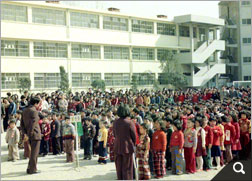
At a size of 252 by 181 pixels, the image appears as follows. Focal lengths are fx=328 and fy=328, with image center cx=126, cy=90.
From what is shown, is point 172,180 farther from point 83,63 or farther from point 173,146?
point 83,63

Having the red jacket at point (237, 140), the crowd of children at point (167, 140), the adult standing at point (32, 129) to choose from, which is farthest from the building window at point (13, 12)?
the red jacket at point (237, 140)

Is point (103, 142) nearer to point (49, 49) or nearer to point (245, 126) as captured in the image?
point (245, 126)

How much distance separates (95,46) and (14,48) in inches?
339

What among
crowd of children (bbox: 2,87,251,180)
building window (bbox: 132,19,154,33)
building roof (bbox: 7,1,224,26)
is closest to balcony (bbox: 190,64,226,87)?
building roof (bbox: 7,1,224,26)

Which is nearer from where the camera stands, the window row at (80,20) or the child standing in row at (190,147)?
the child standing in row at (190,147)

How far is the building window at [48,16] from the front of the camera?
28.7m

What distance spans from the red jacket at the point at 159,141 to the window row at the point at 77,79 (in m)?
20.3

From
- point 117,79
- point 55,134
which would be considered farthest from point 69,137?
point 117,79

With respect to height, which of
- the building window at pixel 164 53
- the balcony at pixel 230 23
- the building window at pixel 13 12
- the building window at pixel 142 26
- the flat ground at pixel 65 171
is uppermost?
the balcony at pixel 230 23

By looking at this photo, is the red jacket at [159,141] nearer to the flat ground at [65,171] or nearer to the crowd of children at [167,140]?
the crowd of children at [167,140]

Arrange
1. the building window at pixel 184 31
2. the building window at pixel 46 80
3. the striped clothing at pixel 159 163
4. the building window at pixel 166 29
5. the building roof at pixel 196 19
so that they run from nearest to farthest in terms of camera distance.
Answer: the striped clothing at pixel 159 163
the building window at pixel 46 80
the building roof at pixel 196 19
the building window at pixel 166 29
the building window at pixel 184 31

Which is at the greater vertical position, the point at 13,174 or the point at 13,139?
the point at 13,139

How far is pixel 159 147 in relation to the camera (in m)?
8.67

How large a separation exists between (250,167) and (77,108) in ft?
32.3
